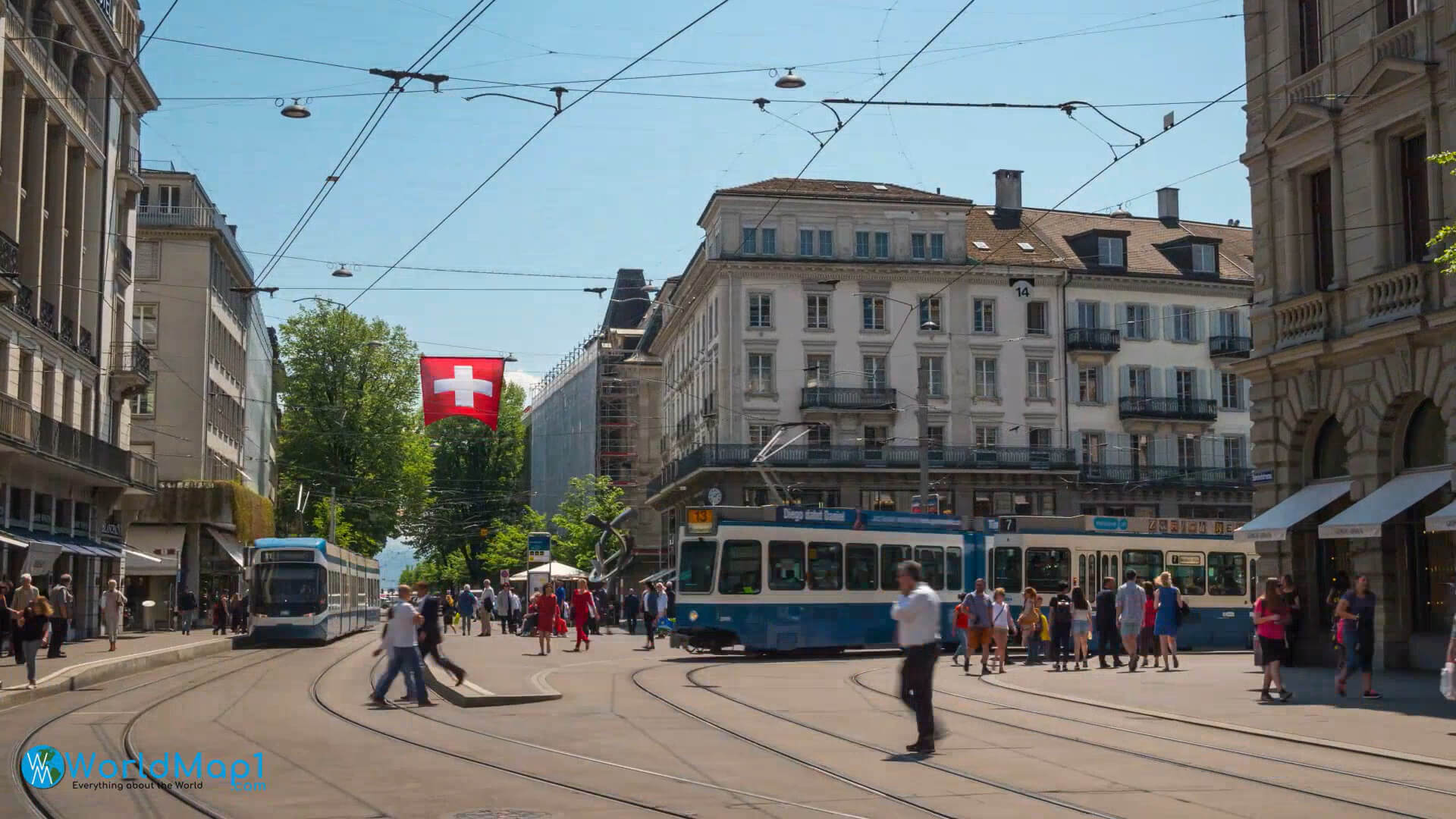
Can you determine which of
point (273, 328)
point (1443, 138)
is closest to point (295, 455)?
point (273, 328)

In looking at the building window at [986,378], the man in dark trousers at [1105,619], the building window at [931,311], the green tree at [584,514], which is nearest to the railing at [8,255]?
the man in dark trousers at [1105,619]

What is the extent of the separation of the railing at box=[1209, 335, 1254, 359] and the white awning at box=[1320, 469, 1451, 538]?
170ft

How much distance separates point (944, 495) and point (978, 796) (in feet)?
199

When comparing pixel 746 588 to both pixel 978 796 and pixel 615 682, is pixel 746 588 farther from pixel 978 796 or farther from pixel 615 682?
pixel 978 796

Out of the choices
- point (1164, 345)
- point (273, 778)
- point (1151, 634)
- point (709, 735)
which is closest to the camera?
point (273, 778)

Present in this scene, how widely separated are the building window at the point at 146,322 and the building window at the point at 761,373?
2460 centimetres

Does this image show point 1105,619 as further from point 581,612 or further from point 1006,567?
point 581,612

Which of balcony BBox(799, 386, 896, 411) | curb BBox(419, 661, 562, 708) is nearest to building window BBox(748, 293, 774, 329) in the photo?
balcony BBox(799, 386, 896, 411)

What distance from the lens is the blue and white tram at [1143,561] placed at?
37.6 metres

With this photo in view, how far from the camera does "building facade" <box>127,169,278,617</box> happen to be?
62906mm

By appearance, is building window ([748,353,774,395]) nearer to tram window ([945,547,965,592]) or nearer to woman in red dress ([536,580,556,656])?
tram window ([945,547,965,592])

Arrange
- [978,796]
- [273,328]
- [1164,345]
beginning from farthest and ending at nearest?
[273,328], [1164,345], [978,796]

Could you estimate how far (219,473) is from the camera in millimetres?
70688

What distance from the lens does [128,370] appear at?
50094mm
